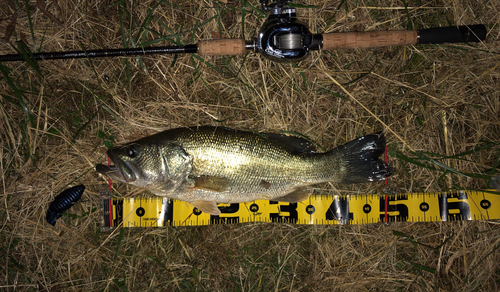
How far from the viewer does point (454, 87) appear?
138 inches

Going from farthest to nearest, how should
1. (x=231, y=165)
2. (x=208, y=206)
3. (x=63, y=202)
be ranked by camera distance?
1. (x=63, y=202)
2. (x=208, y=206)
3. (x=231, y=165)

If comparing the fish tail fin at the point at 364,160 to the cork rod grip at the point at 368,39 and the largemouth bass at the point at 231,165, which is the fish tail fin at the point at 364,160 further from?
the cork rod grip at the point at 368,39

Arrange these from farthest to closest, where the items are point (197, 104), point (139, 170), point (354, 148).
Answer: point (197, 104), point (354, 148), point (139, 170)

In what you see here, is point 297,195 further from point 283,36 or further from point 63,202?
point 63,202

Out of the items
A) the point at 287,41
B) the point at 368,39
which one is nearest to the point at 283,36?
the point at 287,41

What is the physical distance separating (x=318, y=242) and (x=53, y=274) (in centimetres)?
313

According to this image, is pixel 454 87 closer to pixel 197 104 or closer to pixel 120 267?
pixel 197 104

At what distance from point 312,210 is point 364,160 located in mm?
818

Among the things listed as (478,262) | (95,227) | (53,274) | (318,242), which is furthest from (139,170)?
(478,262)

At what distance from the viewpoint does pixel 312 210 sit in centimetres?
349

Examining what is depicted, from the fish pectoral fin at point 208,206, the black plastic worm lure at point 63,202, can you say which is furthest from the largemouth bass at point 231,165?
the black plastic worm lure at point 63,202

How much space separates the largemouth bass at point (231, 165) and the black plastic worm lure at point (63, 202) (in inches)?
30.2

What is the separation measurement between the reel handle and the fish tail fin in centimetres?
96

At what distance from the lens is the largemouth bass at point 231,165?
2883 millimetres
